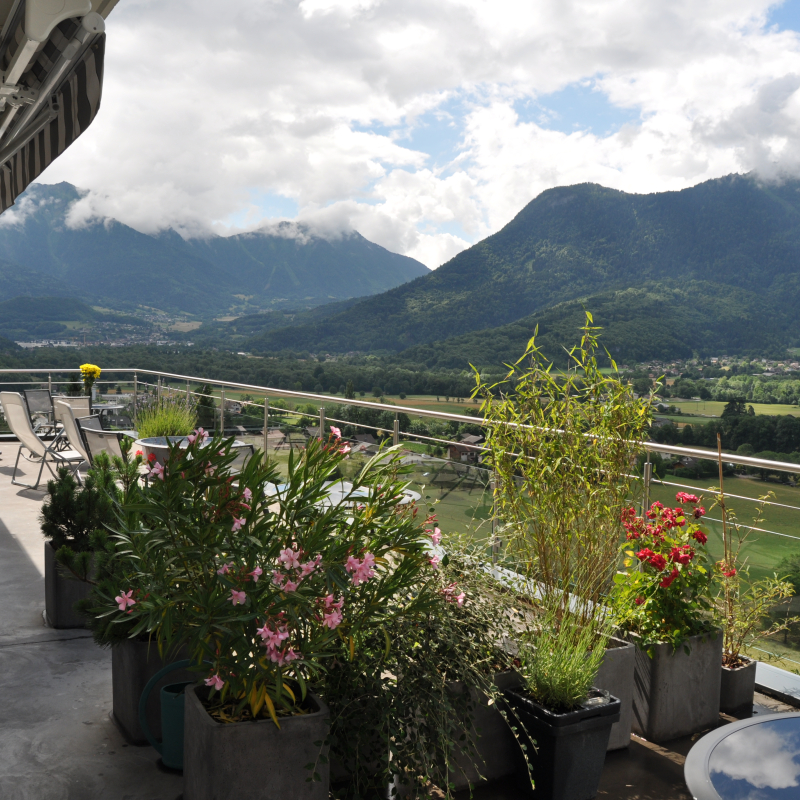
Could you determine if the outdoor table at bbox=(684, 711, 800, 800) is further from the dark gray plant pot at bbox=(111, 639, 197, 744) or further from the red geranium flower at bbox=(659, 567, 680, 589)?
the dark gray plant pot at bbox=(111, 639, 197, 744)

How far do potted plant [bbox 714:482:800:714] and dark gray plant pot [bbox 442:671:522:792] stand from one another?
45.3 inches

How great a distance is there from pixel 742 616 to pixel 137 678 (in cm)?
248

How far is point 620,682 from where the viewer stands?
2.57 metres

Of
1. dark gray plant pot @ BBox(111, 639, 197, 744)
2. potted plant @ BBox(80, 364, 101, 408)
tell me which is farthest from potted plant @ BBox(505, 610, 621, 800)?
potted plant @ BBox(80, 364, 101, 408)

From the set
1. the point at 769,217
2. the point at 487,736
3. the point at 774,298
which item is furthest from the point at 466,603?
the point at 769,217

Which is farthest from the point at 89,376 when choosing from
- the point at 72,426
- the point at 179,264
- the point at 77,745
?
the point at 179,264

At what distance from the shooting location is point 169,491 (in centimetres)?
173

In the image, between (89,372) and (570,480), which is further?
(89,372)

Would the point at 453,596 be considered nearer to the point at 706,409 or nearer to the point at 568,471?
the point at 568,471

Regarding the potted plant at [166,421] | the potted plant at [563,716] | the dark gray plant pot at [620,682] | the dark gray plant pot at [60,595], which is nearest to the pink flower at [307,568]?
the potted plant at [563,716]

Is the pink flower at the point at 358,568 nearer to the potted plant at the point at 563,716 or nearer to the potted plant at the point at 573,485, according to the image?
the potted plant at the point at 563,716

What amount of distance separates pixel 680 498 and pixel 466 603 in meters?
1.33

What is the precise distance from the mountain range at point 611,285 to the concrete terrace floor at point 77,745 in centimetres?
2494

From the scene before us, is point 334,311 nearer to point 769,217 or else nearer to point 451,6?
point 769,217
